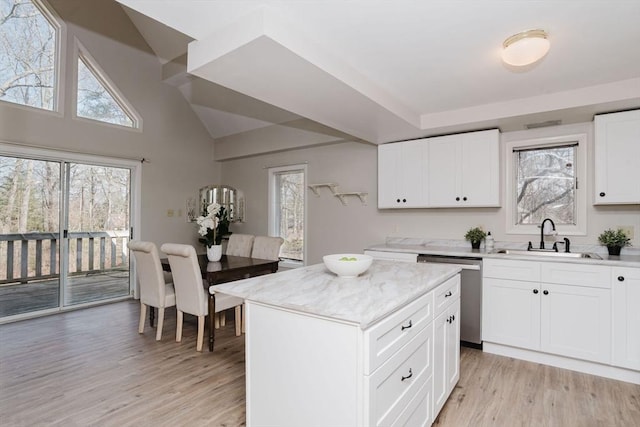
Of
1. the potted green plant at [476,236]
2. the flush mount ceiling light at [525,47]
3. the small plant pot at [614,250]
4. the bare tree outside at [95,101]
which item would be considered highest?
the bare tree outside at [95,101]

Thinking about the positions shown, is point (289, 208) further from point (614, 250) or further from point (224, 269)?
point (614, 250)

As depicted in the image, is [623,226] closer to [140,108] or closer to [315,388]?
[315,388]

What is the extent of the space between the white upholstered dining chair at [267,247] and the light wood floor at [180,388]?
41.7 inches

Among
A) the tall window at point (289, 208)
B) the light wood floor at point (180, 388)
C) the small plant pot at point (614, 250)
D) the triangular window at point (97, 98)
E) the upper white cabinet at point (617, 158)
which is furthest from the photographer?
the tall window at point (289, 208)

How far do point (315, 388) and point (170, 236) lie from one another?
4.61 metres

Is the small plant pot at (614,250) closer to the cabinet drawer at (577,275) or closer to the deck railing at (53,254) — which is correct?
the cabinet drawer at (577,275)

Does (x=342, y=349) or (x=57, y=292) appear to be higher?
(x=342, y=349)

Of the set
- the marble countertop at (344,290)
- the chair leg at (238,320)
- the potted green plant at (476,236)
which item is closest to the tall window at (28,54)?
the chair leg at (238,320)

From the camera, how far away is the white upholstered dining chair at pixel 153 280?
3.21 m

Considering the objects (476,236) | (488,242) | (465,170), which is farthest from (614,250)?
(465,170)

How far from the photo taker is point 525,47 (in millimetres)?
2068

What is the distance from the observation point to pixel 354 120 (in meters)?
3.30

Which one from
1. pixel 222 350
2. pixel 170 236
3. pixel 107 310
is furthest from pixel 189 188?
pixel 222 350

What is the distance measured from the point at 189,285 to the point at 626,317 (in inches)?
→ 139
